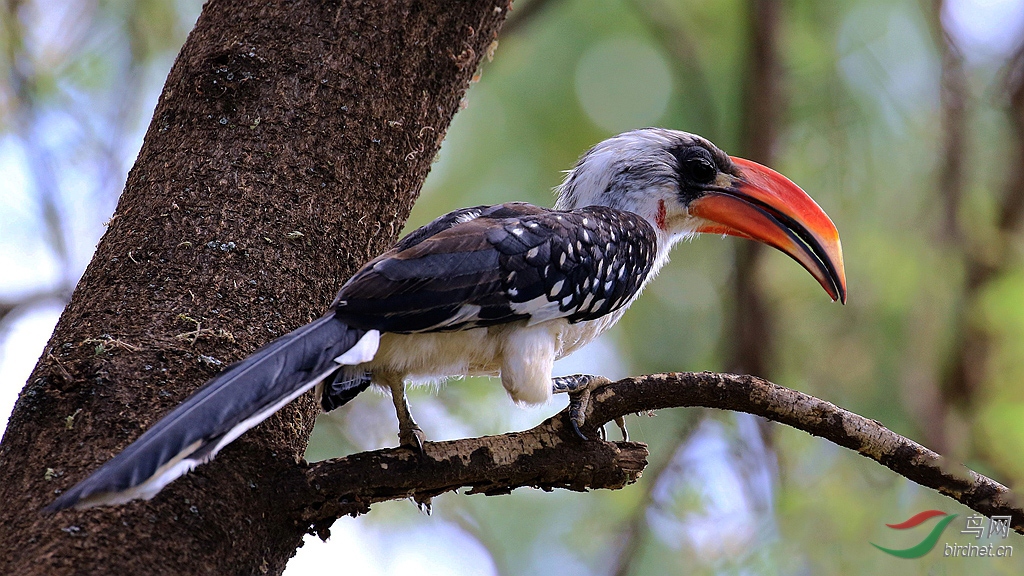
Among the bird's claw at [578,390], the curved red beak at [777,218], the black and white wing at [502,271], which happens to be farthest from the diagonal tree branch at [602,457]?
the curved red beak at [777,218]

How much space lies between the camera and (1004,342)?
5508 millimetres

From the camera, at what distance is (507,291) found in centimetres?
279

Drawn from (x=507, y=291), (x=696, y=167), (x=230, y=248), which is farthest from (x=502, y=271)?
(x=696, y=167)

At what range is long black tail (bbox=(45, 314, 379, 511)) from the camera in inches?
72.2

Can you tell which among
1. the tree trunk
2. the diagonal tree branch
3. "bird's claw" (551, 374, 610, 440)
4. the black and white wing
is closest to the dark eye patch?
the black and white wing

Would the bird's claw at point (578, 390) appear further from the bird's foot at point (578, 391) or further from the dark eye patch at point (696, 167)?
the dark eye patch at point (696, 167)

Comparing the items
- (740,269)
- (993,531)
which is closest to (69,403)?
(993,531)

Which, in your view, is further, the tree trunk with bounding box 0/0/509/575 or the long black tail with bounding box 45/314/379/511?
the tree trunk with bounding box 0/0/509/575

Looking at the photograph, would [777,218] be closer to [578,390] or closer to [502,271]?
[578,390]

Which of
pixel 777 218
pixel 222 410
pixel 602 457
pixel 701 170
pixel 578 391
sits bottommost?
pixel 222 410

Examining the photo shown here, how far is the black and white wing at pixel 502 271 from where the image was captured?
8.41ft

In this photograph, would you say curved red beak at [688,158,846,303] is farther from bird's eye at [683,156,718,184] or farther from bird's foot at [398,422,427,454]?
bird's foot at [398,422,427,454]

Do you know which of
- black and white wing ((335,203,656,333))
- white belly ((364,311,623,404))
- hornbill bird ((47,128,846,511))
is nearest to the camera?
hornbill bird ((47,128,846,511))

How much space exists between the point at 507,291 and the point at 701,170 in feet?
4.11
